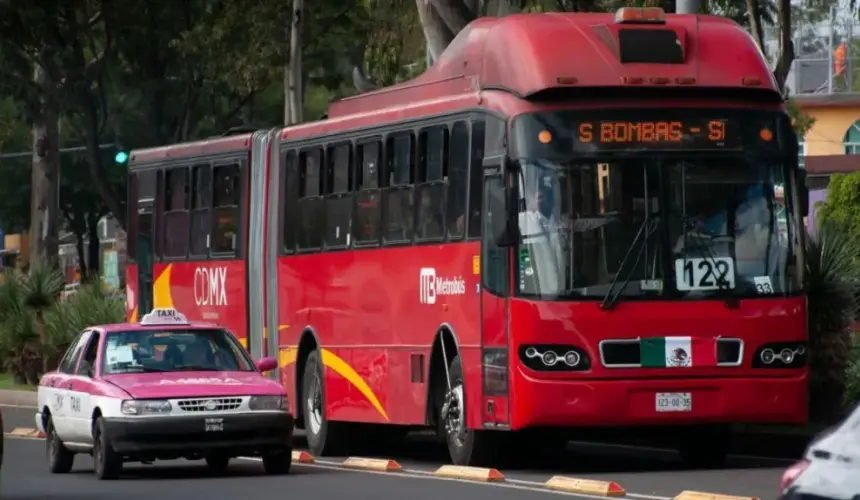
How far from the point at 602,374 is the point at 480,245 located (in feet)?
5.23

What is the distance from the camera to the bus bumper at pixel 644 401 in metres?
17.3

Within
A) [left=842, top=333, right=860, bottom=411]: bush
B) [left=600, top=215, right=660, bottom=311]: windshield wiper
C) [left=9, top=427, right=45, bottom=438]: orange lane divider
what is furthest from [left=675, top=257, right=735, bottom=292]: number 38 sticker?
[left=9, top=427, right=45, bottom=438]: orange lane divider

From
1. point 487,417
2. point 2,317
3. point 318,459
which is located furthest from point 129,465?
point 2,317

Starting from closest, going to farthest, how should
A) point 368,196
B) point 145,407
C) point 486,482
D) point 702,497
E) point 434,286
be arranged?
point 702,497 < point 486,482 < point 145,407 < point 434,286 < point 368,196

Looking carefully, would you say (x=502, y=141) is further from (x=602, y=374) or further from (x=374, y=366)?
(x=374, y=366)

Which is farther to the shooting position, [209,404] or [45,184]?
[45,184]

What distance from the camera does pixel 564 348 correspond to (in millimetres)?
17438

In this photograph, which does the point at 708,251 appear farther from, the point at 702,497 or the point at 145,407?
the point at 145,407

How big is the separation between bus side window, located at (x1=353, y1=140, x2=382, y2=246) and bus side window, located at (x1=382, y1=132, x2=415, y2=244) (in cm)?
20

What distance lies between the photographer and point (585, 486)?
16109mm

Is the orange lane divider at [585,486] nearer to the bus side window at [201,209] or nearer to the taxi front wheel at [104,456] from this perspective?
the taxi front wheel at [104,456]

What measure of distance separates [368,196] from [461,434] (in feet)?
10.1

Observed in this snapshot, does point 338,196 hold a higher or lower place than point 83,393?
higher

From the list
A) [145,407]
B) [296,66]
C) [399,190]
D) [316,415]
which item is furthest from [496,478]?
[296,66]
